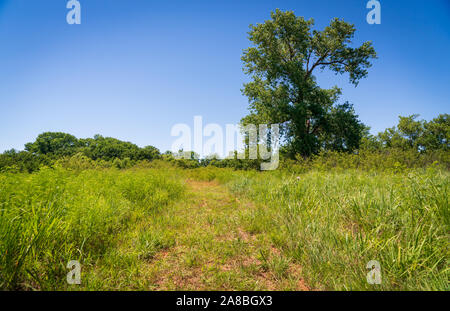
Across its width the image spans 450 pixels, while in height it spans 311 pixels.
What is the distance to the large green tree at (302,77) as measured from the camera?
13.3 meters

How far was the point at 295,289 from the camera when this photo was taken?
1.54 m

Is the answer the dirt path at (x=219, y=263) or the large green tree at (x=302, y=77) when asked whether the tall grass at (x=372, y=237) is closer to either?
the dirt path at (x=219, y=263)

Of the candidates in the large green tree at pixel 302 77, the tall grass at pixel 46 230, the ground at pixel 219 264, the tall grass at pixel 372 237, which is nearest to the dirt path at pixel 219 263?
the ground at pixel 219 264

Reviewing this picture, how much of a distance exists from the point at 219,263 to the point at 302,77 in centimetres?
1534

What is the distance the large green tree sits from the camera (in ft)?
43.7

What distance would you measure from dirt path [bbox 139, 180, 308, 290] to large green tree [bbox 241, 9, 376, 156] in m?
12.2

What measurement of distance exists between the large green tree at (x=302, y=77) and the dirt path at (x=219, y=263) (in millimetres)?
12165

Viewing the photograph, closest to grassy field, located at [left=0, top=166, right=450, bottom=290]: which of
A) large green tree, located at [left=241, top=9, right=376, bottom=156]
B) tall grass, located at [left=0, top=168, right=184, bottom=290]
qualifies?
tall grass, located at [left=0, top=168, right=184, bottom=290]

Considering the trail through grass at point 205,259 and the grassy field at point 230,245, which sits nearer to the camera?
the grassy field at point 230,245

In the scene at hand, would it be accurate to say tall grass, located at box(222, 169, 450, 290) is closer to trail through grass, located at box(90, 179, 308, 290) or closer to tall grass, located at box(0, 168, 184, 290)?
trail through grass, located at box(90, 179, 308, 290)

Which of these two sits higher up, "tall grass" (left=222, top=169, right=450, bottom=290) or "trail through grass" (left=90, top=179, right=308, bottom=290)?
"tall grass" (left=222, top=169, right=450, bottom=290)

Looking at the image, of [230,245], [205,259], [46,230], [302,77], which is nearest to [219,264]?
[205,259]
